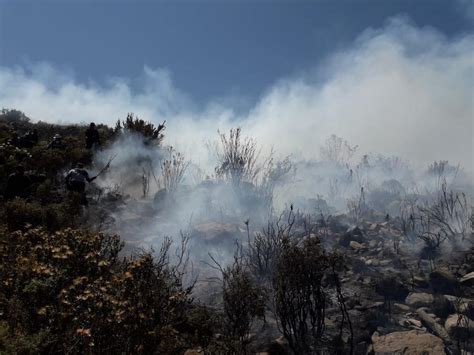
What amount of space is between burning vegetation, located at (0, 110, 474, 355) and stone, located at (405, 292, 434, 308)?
0.16 ft

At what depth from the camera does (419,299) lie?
10.7 metres

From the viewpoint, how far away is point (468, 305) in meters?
9.86

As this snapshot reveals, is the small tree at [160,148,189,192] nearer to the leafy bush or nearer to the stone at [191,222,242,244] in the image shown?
the stone at [191,222,242,244]

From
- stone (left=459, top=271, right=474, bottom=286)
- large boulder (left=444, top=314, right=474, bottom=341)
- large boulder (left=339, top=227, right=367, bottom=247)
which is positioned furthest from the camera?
large boulder (left=339, top=227, right=367, bottom=247)

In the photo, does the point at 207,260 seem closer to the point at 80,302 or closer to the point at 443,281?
the point at 443,281

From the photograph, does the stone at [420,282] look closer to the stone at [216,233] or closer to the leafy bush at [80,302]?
the stone at [216,233]

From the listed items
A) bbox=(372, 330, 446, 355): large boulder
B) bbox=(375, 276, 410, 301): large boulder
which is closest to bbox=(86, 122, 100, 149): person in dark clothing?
bbox=(375, 276, 410, 301): large boulder

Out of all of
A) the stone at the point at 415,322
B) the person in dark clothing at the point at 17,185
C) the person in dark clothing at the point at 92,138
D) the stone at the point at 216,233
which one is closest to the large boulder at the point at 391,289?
the stone at the point at 415,322

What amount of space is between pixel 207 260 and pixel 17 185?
6440 mm

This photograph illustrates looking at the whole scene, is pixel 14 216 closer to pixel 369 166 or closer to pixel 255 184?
pixel 255 184

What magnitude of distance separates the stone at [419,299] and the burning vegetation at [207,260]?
2.0 inches

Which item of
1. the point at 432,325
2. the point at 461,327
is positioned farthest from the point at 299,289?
the point at 461,327

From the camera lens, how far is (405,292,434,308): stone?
1053 cm

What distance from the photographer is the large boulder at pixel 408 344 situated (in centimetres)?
800
